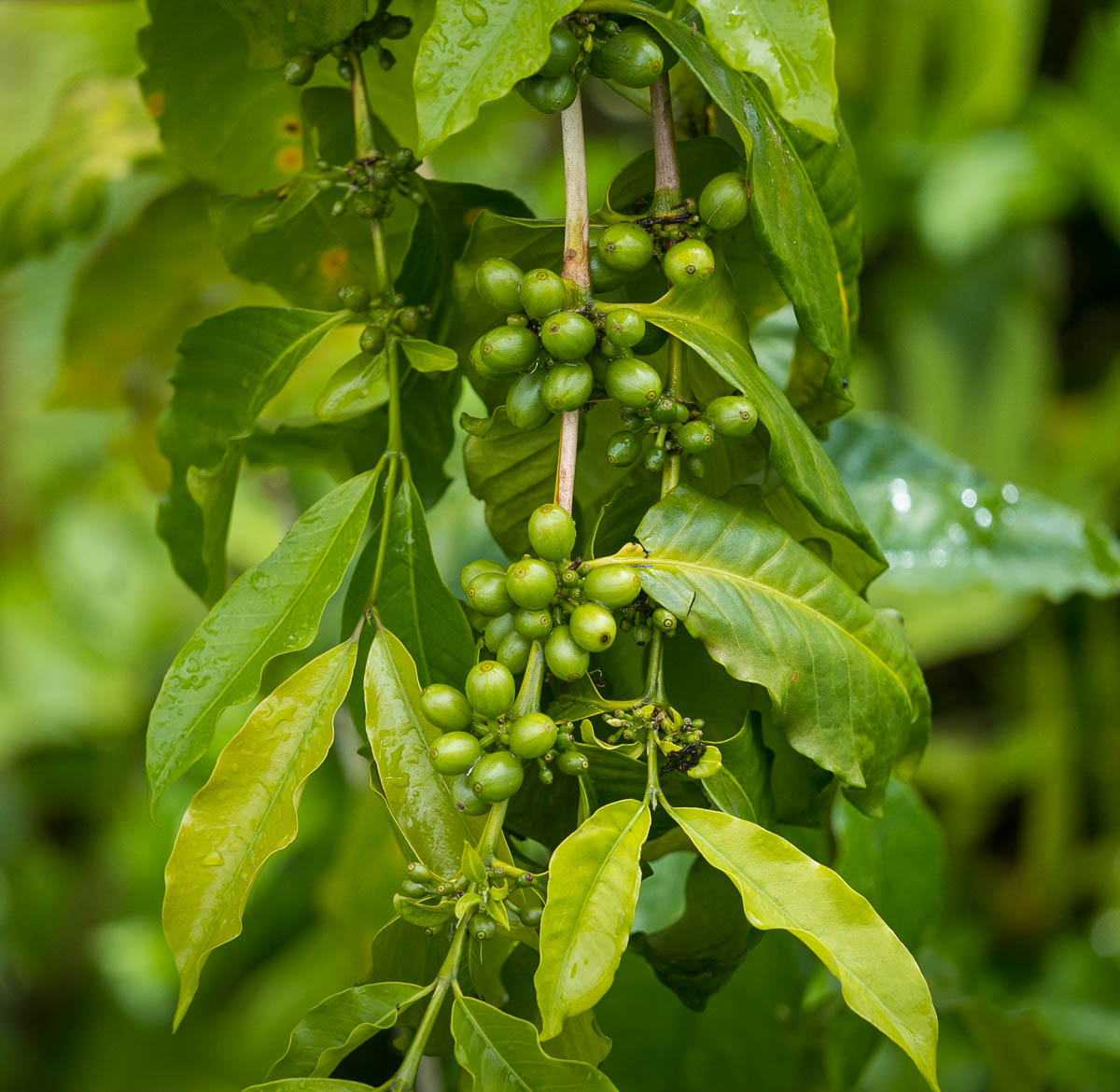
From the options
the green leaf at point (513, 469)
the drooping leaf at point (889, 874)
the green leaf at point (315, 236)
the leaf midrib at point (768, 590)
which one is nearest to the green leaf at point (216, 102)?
the green leaf at point (315, 236)

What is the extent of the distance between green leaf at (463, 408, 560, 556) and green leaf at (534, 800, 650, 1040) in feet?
0.49

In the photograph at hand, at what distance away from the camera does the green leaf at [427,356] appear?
0.40 m

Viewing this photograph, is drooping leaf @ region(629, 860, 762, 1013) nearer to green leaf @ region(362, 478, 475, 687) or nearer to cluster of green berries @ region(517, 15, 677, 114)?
green leaf @ region(362, 478, 475, 687)

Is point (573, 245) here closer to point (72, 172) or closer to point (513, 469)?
point (513, 469)

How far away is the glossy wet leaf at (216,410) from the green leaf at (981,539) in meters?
0.39

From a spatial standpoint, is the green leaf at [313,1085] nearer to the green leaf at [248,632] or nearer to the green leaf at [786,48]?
the green leaf at [248,632]

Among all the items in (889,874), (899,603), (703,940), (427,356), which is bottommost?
(899,603)

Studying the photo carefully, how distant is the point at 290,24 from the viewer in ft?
1.41

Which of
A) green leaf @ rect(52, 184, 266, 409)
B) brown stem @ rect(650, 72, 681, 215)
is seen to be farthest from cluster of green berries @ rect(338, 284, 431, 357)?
green leaf @ rect(52, 184, 266, 409)

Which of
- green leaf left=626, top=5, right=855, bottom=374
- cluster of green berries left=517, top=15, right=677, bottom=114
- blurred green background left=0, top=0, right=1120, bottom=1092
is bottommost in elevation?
blurred green background left=0, top=0, right=1120, bottom=1092

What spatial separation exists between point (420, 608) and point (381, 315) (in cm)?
12

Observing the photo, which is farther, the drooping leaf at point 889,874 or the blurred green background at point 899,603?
the blurred green background at point 899,603

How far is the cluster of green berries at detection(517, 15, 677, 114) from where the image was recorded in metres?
0.37

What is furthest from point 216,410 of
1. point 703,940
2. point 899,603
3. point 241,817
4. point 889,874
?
point 899,603
